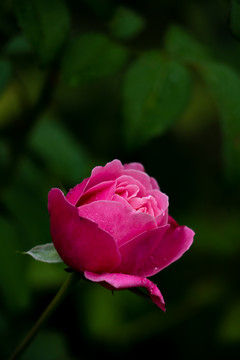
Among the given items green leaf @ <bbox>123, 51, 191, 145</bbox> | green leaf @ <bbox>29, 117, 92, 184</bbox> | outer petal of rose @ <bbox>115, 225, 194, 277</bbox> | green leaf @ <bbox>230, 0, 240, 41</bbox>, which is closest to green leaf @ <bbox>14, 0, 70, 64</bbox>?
green leaf @ <bbox>123, 51, 191, 145</bbox>

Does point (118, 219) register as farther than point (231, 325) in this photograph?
No

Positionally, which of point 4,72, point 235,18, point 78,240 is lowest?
point 4,72

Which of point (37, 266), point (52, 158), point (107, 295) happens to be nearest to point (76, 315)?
point (107, 295)

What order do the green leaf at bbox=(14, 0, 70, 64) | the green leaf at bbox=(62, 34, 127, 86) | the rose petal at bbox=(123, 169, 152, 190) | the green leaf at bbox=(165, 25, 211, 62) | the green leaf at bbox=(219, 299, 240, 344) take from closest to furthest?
the rose petal at bbox=(123, 169, 152, 190) < the green leaf at bbox=(14, 0, 70, 64) < the green leaf at bbox=(62, 34, 127, 86) < the green leaf at bbox=(165, 25, 211, 62) < the green leaf at bbox=(219, 299, 240, 344)

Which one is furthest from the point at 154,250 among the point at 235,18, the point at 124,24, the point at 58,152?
the point at 58,152

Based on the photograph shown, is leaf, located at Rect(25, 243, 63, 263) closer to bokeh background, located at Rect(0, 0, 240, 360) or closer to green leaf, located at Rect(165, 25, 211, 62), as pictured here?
bokeh background, located at Rect(0, 0, 240, 360)

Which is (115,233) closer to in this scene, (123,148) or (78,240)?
(78,240)

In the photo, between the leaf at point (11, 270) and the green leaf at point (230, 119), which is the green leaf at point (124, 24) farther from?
the leaf at point (11, 270)

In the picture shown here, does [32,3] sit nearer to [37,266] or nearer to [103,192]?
[103,192]
